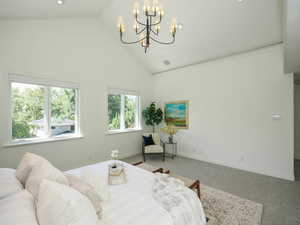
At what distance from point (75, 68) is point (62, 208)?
3.43 m

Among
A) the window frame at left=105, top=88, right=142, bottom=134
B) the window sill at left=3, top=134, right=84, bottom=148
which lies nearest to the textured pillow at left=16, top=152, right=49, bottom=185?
the window sill at left=3, top=134, right=84, bottom=148

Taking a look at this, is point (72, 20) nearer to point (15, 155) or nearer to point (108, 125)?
point (108, 125)

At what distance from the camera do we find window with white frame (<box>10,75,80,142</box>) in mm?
2910

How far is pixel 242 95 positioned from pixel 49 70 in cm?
458

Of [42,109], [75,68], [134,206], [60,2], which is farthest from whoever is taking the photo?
[75,68]

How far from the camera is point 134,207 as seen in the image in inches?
52.4

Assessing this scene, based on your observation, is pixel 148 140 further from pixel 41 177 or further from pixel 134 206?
pixel 41 177

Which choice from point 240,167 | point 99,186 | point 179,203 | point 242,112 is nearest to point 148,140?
point 240,167

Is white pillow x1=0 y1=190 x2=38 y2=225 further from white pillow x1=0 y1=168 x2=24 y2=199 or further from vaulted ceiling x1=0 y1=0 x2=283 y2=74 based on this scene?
vaulted ceiling x1=0 y1=0 x2=283 y2=74

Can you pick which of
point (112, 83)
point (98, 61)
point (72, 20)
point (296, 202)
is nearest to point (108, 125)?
point (112, 83)

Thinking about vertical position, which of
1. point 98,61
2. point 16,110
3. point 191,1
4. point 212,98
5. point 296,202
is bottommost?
point 296,202

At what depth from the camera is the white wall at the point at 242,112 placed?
123 inches

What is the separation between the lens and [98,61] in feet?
13.1

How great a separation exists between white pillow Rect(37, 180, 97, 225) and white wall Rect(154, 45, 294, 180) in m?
3.80
